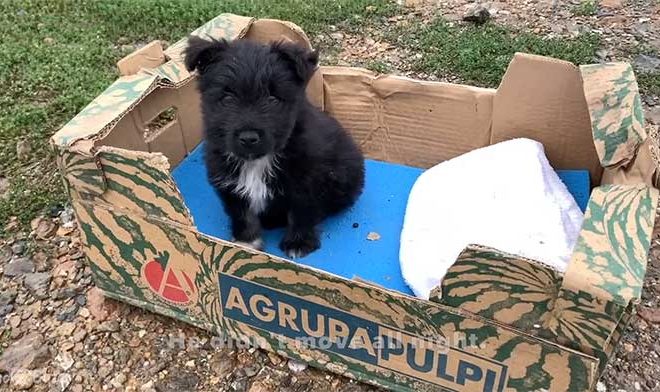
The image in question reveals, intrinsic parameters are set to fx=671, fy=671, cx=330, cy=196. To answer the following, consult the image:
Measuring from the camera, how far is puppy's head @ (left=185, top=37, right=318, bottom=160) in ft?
9.43

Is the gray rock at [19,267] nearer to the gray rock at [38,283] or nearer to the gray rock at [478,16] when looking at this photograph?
the gray rock at [38,283]

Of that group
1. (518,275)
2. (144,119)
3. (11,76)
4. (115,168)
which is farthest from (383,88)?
(11,76)

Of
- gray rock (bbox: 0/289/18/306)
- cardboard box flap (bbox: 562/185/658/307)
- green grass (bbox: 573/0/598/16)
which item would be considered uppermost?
cardboard box flap (bbox: 562/185/658/307)

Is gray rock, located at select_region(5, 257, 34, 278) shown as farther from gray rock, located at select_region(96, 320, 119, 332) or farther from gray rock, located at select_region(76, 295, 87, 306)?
gray rock, located at select_region(96, 320, 119, 332)

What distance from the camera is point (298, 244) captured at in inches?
145

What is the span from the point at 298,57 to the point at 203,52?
42 cm

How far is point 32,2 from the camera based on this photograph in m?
6.57

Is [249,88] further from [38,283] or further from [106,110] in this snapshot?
[38,283]

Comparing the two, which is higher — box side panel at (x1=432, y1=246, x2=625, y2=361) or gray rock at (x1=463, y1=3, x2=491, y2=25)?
box side panel at (x1=432, y1=246, x2=625, y2=361)

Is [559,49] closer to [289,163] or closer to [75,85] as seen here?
[289,163]

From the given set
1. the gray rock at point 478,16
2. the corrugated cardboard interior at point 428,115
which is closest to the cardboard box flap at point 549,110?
the corrugated cardboard interior at point 428,115

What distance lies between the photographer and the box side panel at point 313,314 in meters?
2.50

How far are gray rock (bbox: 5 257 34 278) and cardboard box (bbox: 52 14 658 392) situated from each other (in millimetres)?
611

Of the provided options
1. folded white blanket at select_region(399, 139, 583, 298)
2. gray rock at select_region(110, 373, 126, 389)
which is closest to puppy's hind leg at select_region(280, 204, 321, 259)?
folded white blanket at select_region(399, 139, 583, 298)
